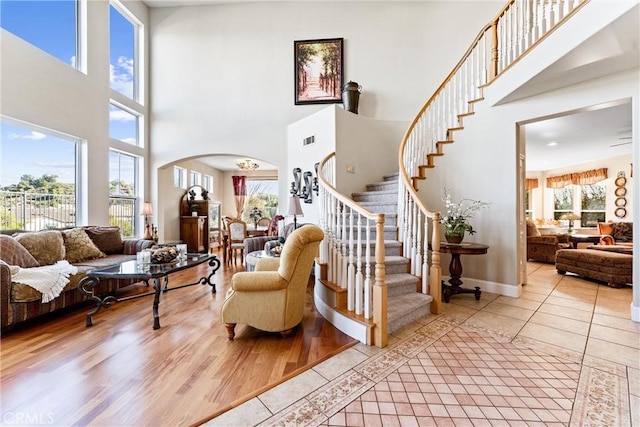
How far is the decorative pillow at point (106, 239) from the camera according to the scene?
4.27 m

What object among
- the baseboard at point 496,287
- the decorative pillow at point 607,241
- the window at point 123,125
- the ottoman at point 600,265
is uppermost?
the window at point 123,125

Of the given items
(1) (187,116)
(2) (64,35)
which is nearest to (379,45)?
(1) (187,116)

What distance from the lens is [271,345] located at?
92.1 inches

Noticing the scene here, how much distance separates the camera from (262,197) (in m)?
9.78

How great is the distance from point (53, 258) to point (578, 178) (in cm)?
1224

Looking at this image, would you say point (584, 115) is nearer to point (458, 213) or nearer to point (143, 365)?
point (458, 213)

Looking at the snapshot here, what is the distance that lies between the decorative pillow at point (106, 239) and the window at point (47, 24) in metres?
2.72

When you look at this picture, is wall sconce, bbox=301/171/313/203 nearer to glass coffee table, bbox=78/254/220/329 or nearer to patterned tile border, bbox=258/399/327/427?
glass coffee table, bbox=78/254/220/329

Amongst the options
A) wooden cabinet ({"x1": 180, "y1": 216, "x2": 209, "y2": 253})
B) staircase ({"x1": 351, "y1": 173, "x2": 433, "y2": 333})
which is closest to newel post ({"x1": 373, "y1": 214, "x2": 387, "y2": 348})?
staircase ({"x1": 351, "y1": 173, "x2": 433, "y2": 333})

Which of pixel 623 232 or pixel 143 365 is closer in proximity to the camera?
pixel 143 365

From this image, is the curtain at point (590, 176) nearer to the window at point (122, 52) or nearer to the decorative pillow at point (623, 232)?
the decorative pillow at point (623, 232)

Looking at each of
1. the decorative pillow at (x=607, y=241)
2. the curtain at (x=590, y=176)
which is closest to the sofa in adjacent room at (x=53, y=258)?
the decorative pillow at (x=607, y=241)

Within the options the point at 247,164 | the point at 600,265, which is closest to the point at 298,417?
the point at 600,265

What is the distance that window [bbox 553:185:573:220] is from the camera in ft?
28.6
